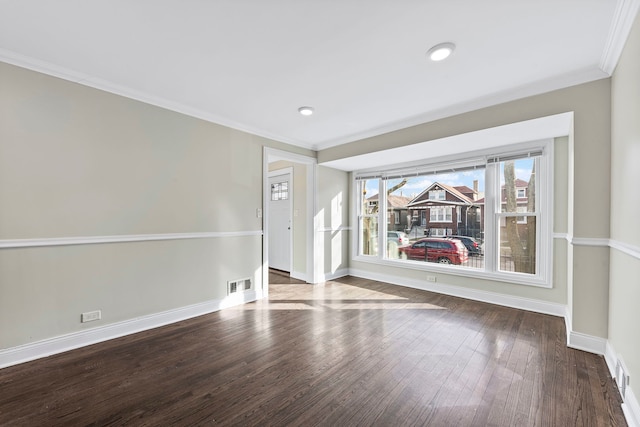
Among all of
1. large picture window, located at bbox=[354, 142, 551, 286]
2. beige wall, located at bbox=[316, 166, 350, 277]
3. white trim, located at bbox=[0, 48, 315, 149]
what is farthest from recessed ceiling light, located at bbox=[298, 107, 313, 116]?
large picture window, located at bbox=[354, 142, 551, 286]

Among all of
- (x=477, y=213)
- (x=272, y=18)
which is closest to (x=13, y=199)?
(x=272, y=18)

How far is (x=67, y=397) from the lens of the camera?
175cm

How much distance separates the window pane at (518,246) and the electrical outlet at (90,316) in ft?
15.1

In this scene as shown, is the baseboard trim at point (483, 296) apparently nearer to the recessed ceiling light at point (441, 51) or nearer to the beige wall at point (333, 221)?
the beige wall at point (333, 221)

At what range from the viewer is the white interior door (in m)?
5.41

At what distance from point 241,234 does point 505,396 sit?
306 centimetres

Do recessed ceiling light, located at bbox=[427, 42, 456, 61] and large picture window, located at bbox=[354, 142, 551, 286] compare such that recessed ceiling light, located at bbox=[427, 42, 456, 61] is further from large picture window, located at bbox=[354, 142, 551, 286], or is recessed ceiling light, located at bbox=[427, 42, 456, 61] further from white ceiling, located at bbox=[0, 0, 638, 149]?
large picture window, located at bbox=[354, 142, 551, 286]

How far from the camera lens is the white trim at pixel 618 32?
1546 mm

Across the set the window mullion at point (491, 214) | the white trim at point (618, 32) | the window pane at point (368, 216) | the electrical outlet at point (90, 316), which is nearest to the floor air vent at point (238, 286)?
the electrical outlet at point (90, 316)

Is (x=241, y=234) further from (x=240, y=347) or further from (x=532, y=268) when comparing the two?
(x=532, y=268)

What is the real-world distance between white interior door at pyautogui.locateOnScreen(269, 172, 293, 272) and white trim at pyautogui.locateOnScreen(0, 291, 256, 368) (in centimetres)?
215

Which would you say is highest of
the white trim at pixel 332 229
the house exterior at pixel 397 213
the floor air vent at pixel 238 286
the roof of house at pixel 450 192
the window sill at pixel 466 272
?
the roof of house at pixel 450 192

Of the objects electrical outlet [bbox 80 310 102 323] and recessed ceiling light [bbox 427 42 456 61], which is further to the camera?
electrical outlet [bbox 80 310 102 323]

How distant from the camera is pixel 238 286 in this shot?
3545mm
